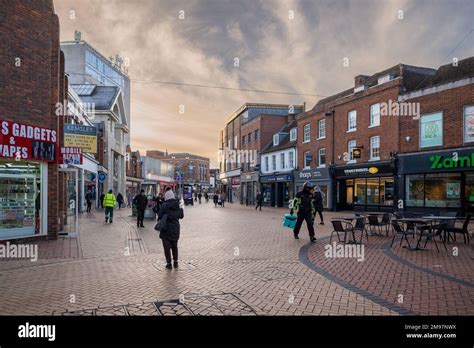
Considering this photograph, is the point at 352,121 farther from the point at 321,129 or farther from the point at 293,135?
the point at 293,135

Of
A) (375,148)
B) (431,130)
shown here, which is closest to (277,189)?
(375,148)

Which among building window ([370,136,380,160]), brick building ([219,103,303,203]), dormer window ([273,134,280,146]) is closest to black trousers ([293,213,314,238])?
building window ([370,136,380,160])

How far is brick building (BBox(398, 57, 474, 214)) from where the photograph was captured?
19094 millimetres

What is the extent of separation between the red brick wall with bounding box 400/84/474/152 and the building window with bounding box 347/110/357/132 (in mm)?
5143

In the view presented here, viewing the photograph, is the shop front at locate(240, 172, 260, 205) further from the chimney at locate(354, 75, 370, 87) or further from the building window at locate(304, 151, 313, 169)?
the chimney at locate(354, 75, 370, 87)

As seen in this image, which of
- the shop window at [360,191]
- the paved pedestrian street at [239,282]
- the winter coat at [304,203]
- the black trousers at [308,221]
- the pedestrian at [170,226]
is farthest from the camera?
the shop window at [360,191]

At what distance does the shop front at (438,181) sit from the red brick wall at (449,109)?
65 centimetres

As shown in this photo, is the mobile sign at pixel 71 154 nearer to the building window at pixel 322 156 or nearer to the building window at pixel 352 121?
the building window at pixel 352 121

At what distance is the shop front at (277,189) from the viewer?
36184 millimetres

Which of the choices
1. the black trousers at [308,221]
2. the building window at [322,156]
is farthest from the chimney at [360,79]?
the black trousers at [308,221]

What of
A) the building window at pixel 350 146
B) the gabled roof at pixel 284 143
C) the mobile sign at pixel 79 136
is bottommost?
the mobile sign at pixel 79 136

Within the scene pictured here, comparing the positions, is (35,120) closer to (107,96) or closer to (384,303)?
(384,303)

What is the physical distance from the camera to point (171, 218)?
7652 mm

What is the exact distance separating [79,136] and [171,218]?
720cm
